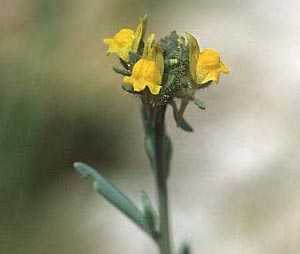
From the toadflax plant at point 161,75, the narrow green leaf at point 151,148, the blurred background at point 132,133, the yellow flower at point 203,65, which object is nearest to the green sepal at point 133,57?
the toadflax plant at point 161,75

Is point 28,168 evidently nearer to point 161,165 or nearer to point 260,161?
point 260,161

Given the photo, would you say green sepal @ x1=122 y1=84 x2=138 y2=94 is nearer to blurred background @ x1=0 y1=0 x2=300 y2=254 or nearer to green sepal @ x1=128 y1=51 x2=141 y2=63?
green sepal @ x1=128 y1=51 x2=141 y2=63

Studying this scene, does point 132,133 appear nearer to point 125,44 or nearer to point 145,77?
point 125,44

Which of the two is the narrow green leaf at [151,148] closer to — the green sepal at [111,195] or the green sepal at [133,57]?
the green sepal at [111,195]

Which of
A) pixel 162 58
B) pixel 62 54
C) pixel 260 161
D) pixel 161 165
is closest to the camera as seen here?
pixel 162 58

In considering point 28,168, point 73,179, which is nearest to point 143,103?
point 28,168

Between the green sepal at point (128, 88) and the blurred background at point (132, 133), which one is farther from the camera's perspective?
the blurred background at point (132, 133)

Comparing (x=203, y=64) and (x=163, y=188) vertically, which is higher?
(x=203, y=64)

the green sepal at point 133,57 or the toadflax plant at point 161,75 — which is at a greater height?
the green sepal at point 133,57
